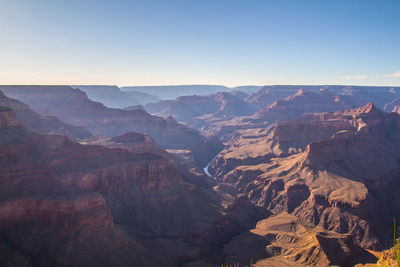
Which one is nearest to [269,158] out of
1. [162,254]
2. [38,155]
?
[162,254]

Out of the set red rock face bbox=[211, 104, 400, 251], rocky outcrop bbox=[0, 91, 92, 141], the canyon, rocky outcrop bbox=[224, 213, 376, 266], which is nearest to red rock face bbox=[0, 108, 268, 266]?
the canyon

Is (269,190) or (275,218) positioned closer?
(275,218)

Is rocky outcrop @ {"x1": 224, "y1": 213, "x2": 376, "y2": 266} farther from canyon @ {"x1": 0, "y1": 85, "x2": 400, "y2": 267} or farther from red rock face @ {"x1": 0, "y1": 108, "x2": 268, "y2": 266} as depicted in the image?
red rock face @ {"x1": 0, "y1": 108, "x2": 268, "y2": 266}

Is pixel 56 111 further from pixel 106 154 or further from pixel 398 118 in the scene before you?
pixel 398 118

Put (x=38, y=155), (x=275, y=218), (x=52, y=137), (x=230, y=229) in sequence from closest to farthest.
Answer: (x=38, y=155) < (x=52, y=137) < (x=230, y=229) < (x=275, y=218)

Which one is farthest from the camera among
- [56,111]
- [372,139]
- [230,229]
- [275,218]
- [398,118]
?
[56,111]

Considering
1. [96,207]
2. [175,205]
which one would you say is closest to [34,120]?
[175,205]
